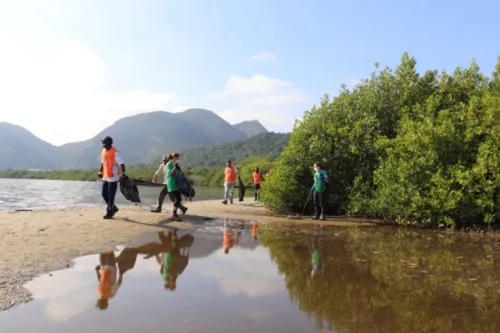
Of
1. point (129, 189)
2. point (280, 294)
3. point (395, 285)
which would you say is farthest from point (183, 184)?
point (395, 285)

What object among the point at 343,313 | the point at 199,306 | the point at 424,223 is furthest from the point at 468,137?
the point at 199,306

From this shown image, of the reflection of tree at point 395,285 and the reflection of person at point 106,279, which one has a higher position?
the reflection of tree at point 395,285

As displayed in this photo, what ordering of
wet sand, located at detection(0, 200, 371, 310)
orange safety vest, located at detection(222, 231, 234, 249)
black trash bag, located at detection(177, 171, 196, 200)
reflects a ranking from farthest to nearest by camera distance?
black trash bag, located at detection(177, 171, 196, 200) < orange safety vest, located at detection(222, 231, 234, 249) < wet sand, located at detection(0, 200, 371, 310)

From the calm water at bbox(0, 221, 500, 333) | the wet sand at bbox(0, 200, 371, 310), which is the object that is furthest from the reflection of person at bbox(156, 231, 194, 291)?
the wet sand at bbox(0, 200, 371, 310)

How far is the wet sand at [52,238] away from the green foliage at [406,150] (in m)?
5.94

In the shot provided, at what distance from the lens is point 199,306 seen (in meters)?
4.46

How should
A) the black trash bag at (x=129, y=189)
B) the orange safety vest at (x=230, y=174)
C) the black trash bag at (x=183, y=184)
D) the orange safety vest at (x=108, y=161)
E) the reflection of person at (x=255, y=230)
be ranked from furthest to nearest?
the orange safety vest at (x=230, y=174), the black trash bag at (x=183, y=184), the black trash bag at (x=129, y=189), the orange safety vest at (x=108, y=161), the reflection of person at (x=255, y=230)

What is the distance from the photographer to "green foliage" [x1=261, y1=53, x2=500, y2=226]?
1248 cm

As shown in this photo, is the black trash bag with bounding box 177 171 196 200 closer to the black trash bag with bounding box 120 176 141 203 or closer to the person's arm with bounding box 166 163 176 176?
the person's arm with bounding box 166 163 176 176

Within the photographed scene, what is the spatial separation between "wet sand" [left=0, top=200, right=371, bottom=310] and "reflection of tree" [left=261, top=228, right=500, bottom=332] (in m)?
3.16

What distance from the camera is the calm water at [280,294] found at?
3986 millimetres

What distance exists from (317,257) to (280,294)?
2.48 m

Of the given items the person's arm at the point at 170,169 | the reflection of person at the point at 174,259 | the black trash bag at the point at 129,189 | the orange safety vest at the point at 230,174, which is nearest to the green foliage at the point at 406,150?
the orange safety vest at the point at 230,174

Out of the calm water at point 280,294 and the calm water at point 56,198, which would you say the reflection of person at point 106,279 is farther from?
the calm water at point 56,198
